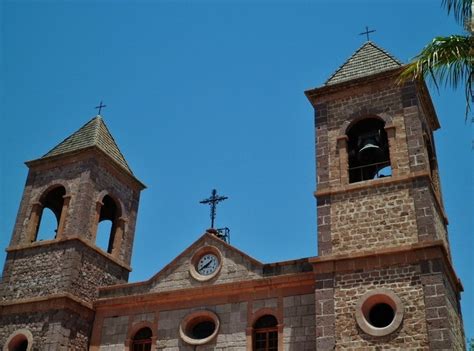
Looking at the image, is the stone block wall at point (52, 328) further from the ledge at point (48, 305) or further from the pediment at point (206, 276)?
the pediment at point (206, 276)

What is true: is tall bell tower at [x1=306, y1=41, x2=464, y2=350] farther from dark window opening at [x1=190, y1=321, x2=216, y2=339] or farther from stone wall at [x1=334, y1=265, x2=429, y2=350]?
dark window opening at [x1=190, y1=321, x2=216, y2=339]

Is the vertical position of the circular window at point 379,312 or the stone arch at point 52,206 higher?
the stone arch at point 52,206

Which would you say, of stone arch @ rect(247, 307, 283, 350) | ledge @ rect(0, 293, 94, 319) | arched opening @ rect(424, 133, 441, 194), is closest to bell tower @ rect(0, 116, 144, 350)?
ledge @ rect(0, 293, 94, 319)

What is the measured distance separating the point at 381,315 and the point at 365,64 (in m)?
7.80

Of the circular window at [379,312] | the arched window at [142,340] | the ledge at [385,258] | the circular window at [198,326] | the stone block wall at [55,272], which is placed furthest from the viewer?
the stone block wall at [55,272]

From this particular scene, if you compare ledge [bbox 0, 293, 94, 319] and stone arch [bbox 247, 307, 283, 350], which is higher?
ledge [bbox 0, 293, 94, 319]

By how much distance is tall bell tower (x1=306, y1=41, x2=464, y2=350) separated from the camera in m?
13.7

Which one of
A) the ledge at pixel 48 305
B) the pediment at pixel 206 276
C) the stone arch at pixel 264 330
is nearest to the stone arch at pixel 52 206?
the ledge at pixel 48 305

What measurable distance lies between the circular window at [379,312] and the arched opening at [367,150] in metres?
3.82

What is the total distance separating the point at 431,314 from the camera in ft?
43.8

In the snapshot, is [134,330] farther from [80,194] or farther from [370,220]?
[370,220]

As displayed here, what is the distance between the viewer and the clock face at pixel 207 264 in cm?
1766

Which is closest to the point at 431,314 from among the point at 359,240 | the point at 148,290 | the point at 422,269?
the point at 422,269

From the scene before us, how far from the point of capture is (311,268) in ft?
52.4
